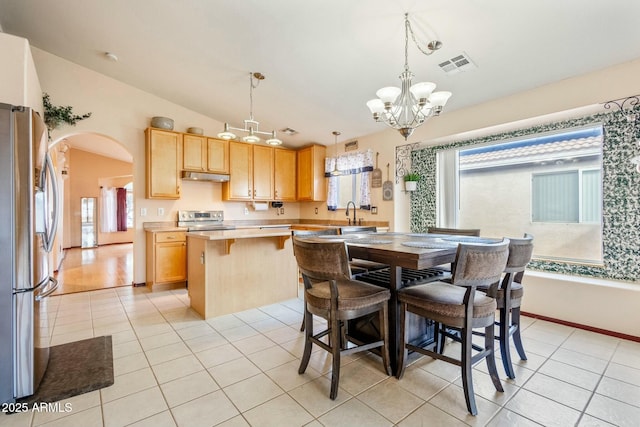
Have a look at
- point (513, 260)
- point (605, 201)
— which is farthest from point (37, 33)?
point (605, 201)

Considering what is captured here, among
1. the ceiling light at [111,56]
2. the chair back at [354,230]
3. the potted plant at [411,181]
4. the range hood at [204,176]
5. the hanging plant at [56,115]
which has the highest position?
the ceiling light at [111,56]

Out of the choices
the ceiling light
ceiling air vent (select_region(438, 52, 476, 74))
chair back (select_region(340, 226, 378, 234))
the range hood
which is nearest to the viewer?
ceiling air vent (select_region(438, 52, 476, 74))

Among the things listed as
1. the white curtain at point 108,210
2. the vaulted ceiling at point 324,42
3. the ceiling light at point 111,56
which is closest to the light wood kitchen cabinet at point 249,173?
the vaulted ceiling at point 324,42

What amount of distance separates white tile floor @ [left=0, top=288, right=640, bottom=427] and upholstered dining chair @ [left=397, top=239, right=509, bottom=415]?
0.20 meters

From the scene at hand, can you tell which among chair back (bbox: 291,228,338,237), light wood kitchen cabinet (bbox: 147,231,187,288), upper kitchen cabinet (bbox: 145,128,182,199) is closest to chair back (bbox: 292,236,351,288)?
chair back (bbox: 291,228,338,237)

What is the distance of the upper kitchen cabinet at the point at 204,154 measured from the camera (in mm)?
4789

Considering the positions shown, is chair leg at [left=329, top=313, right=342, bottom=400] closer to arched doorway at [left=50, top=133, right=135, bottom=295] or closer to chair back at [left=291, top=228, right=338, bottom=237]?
chair back at [left=291, top=228, right=338, bottom=237]

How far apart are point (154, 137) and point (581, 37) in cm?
509

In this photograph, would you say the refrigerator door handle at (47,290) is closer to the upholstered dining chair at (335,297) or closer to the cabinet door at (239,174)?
the upholstered dining chair at (335,297)

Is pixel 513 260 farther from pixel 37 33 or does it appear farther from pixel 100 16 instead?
pixel 37 33

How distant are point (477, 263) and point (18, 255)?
270cm

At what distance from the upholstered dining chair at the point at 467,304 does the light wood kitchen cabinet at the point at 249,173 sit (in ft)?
13.1

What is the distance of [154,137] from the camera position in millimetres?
4492

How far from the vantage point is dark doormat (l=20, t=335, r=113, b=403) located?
190 centimetres
